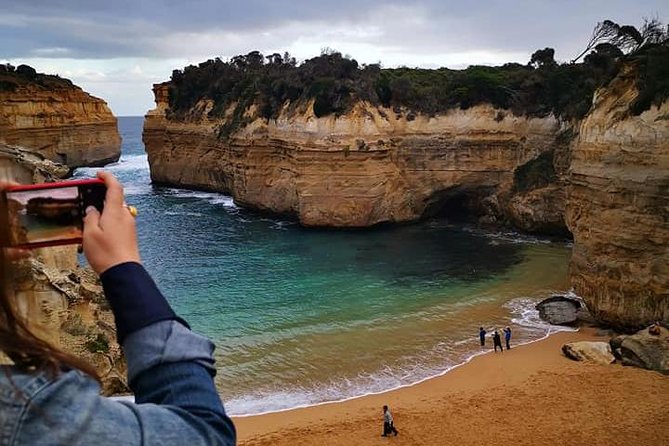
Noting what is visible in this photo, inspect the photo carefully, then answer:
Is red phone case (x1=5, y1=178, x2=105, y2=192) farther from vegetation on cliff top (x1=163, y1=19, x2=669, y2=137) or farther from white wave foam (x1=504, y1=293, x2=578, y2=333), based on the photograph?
vegetation on cliff top (x1=163, y1=19, x2=669, y2=137)

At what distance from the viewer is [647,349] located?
50.4ft

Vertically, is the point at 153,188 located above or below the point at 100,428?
below

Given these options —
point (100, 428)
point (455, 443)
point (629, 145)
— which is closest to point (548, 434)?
point (455, 443)

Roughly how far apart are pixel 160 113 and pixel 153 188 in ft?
21.0

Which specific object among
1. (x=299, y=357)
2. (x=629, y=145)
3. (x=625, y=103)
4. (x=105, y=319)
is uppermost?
(x=625, y=103)

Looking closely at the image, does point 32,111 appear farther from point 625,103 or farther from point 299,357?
point 625,103

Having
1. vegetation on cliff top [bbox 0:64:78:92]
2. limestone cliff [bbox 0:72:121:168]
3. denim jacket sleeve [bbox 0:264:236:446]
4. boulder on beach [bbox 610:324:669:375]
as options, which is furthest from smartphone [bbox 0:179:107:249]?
vegetation on cliff top [bbox 0:64:78:92]

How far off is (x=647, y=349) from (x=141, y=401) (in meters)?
16.5

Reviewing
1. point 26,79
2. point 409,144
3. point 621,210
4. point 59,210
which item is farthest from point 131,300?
point 26,79

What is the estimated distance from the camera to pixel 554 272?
81.1 feet

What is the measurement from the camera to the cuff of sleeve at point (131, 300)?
55.7 inches

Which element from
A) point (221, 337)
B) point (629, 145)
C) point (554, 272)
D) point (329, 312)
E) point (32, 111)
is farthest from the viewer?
point (32, 111)

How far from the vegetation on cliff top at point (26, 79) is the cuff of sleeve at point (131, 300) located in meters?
51.6

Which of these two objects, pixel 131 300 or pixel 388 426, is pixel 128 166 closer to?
pixel 388 426
